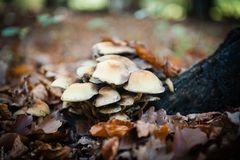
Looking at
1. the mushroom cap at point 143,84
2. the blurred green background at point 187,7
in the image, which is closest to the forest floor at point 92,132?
the mushroom cap at point 143,84

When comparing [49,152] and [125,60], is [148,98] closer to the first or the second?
[125,60]

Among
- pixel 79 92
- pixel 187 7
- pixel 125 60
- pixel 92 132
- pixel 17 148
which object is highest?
pixel 125 60

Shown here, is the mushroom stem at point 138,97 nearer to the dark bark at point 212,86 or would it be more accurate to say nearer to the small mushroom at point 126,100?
the small mushroom at point 126,100

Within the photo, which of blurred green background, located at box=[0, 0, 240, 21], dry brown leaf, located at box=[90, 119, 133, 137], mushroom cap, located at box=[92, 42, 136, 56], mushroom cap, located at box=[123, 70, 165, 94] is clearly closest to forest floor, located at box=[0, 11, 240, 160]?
dry brown leaf, located at box=[90, 119, 133, 137]

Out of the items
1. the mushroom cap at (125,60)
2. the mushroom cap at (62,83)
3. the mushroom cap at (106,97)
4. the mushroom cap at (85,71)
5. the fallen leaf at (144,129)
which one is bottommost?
the fallen leaf at (144,129)

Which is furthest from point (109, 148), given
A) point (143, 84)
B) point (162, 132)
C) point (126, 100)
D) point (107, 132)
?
point (143, 84)

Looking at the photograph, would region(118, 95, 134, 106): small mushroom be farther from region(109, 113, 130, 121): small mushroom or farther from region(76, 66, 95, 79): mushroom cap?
region(76, 66, 95, 79): mushroom cap
